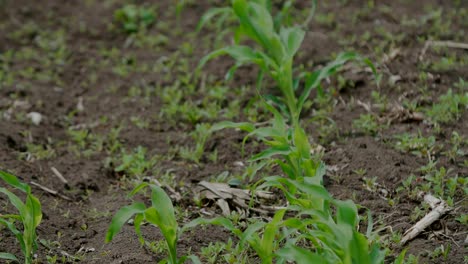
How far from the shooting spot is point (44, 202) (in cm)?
418

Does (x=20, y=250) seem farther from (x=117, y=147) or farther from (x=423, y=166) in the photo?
(x=423, y=166)

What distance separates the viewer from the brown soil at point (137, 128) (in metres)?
3.76

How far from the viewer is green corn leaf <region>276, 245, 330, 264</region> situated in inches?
112

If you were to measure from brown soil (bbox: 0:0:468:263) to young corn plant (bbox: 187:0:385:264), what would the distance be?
37 cm

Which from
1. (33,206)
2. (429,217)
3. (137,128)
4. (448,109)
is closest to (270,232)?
(429,217)

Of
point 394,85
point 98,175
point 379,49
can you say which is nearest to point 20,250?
point 98,175

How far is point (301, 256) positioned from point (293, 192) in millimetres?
658

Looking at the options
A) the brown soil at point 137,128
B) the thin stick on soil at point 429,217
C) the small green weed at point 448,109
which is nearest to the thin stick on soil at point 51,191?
the brown soil at point 137,128

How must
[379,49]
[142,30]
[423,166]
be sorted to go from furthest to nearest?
[142,30]
[379,49]
[423,166]

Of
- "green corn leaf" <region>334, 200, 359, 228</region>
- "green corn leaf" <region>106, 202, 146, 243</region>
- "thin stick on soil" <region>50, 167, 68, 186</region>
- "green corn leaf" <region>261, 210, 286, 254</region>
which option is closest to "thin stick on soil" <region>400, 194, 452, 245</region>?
"green corn leaf" <region>334, 200, 359, 228</region>

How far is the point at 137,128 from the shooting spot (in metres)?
5.15

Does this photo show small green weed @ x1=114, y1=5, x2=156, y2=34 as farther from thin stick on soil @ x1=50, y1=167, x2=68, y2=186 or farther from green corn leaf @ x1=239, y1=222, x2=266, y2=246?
green corn leaf @ x1=239, y1=222, x2=266, y2=246

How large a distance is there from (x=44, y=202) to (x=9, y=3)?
13.1 ft

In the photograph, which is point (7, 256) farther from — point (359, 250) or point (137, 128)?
point (137, 128)
